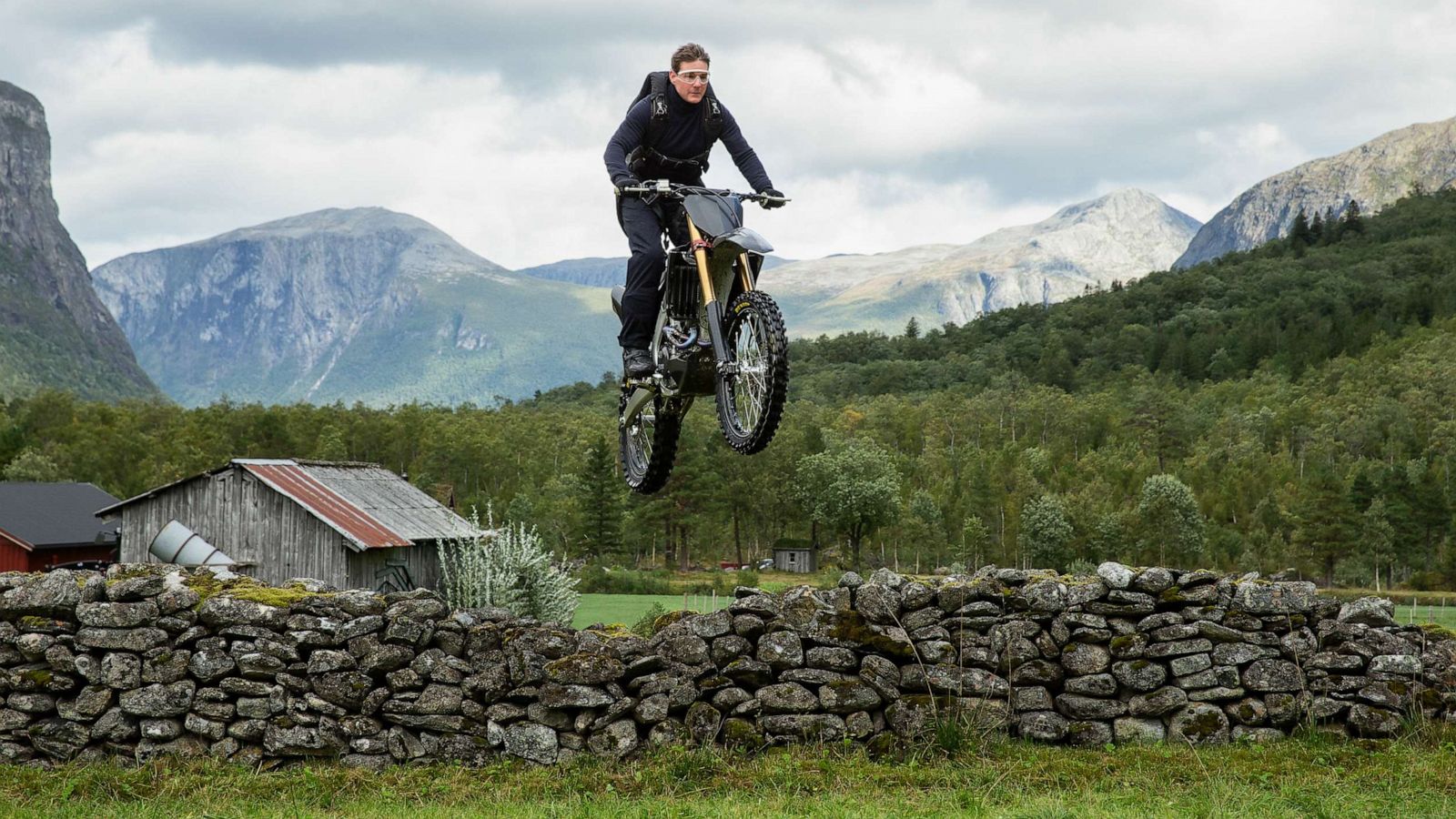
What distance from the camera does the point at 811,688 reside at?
12.6 m

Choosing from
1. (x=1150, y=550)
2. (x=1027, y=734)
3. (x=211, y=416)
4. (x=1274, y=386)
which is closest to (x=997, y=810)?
(x=1027, y=734)

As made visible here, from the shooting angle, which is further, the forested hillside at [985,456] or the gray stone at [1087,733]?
the forested hillside at [985,456]

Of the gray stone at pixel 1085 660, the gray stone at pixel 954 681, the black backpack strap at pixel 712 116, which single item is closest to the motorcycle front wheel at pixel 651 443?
the black backpack strap at pixel 712 116

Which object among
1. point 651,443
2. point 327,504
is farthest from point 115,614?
point 327,504

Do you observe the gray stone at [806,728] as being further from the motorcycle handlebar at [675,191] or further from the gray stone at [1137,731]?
the motorcycle handlebar at [675,191]

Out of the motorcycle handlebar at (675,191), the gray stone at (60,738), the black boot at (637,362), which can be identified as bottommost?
the gray stone at (60,738)

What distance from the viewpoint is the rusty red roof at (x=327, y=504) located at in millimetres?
28156

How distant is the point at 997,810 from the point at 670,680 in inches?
152

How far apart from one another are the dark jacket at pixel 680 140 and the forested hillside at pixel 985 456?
25.6 m

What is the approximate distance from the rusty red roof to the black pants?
2259 centimetres

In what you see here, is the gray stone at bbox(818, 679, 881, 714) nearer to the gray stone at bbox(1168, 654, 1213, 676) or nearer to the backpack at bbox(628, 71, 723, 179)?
the gray stone at bbox(1168, 654, 1213, 676)

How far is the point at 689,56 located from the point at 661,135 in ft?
1.79

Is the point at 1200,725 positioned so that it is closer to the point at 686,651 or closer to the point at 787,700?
the point at 787,700

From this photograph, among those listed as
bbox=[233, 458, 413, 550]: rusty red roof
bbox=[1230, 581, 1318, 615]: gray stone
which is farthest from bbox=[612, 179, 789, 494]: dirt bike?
bbox=[233, 458, 413, 550]: rusty red roof
